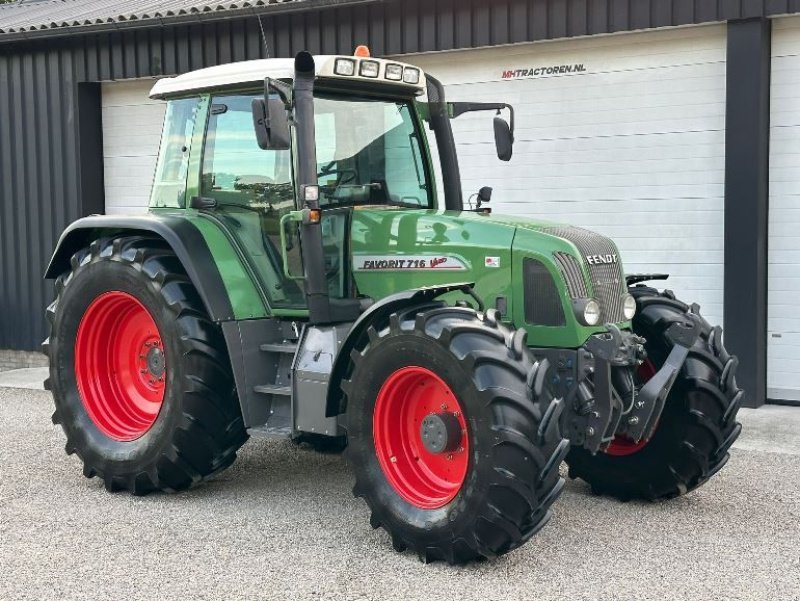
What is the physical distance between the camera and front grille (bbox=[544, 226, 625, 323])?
551 centimetres

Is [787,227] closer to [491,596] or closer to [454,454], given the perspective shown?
[454,454]

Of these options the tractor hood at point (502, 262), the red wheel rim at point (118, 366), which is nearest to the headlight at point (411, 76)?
the tractor hood at point (502, 262)

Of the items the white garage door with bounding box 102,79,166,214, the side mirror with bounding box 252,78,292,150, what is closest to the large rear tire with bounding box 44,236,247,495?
the side mirror with bounding box 252,78,292,150

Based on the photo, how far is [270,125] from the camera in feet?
17.7

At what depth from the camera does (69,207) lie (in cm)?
1212

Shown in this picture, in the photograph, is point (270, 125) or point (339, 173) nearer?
point (270, 125)

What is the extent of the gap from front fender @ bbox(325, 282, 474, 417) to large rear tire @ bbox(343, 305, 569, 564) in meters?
0.11

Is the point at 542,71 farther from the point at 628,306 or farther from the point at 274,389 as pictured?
the point at 274,389

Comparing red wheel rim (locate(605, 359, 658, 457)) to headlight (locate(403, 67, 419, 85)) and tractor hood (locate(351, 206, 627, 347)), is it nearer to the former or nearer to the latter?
tractor hood (locate(351, 206, 627, 347))

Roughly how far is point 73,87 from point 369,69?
715 cm

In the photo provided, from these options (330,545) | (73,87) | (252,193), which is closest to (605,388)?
(330,545)

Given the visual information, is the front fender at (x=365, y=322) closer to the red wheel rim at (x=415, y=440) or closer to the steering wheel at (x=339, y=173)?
the red wheel rim at (x=415, y=440)

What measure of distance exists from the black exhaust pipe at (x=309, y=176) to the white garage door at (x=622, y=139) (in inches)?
172

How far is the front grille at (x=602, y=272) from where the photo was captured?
5.51m
